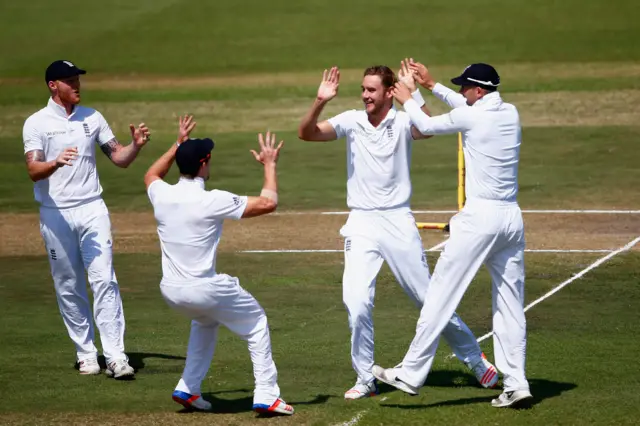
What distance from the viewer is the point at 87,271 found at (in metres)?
11.9

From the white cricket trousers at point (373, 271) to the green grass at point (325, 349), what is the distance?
14.8 inches

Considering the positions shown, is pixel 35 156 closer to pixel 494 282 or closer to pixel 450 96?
pixel 450 96

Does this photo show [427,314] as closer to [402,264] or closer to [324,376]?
[402,264]

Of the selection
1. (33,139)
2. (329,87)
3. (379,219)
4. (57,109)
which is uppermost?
(329,87)

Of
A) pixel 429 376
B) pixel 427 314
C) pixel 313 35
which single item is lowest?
pixel 429 376

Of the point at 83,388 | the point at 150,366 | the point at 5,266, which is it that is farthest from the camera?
the point at 5,266

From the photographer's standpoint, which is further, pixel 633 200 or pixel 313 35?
pixel 313 35

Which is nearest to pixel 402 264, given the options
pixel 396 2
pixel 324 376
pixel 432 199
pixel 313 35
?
pixel 324 376

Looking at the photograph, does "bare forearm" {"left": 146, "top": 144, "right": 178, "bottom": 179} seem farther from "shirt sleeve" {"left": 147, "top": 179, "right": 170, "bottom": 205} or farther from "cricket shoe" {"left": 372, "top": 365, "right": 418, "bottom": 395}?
"cricket shoe" {"left": 372, "top": 365, "right": 418, "bottom": 395}

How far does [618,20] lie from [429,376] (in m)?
33.9

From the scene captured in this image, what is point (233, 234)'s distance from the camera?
781 inches

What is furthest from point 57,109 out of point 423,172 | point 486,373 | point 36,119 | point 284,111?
point 284,111

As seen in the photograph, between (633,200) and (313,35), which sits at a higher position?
(313,35)

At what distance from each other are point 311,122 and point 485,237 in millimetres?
1813
